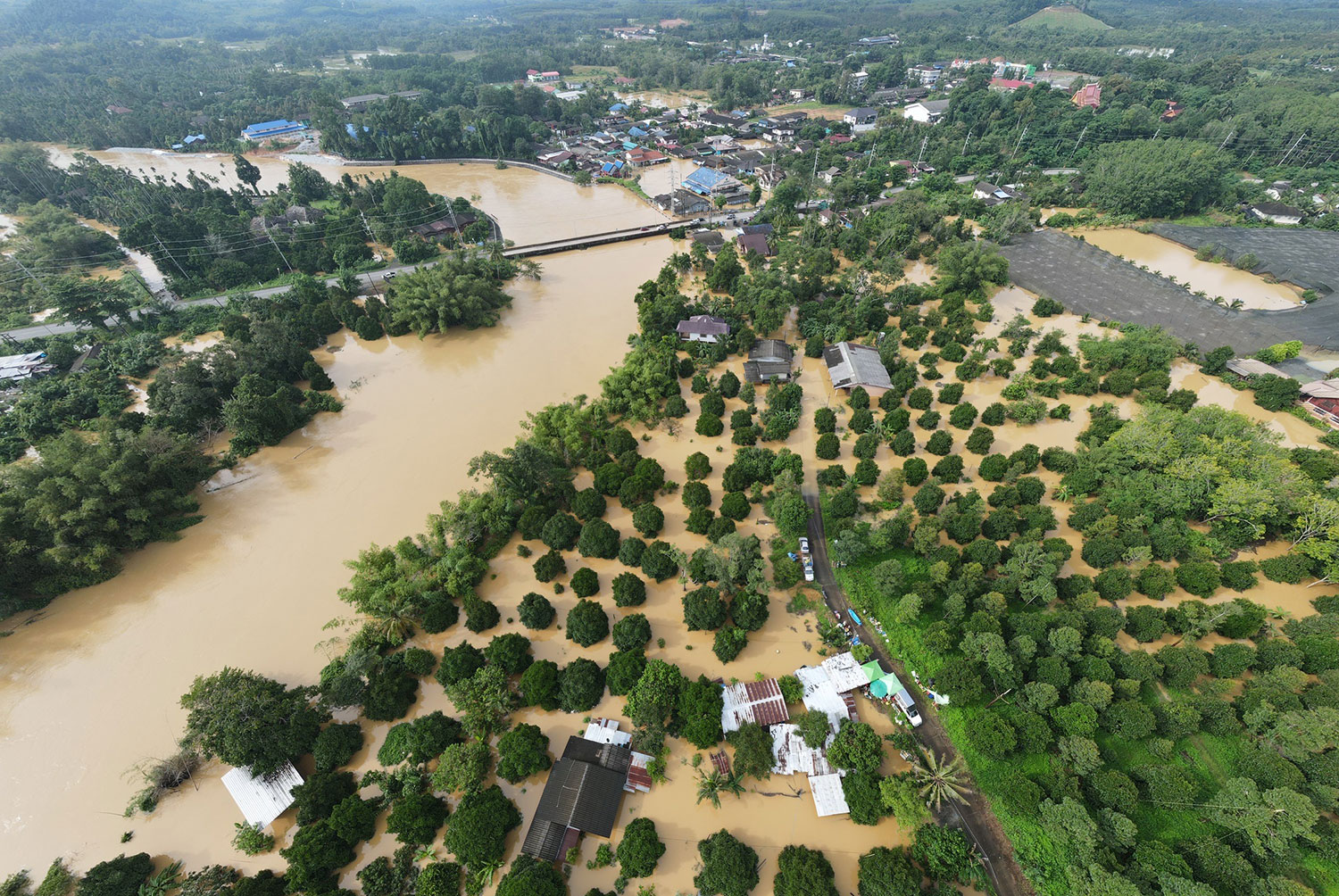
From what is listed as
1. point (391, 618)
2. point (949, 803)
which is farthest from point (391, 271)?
point (949, 803)

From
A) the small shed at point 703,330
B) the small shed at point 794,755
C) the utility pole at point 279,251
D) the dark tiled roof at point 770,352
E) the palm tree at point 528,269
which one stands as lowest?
the small shed at point 794,755

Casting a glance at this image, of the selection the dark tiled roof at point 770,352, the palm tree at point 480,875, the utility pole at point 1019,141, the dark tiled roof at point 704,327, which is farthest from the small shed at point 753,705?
the utility pole at point 1019,141

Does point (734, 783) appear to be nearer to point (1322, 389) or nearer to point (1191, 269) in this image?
point (1322, 389)

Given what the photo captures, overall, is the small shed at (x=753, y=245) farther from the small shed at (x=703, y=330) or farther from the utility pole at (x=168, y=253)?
the utility pole at (x=168, y=253)

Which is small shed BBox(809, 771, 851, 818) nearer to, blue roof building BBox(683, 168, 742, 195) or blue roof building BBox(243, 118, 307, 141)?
blue roof building BBox(683, 168, 742, 195)

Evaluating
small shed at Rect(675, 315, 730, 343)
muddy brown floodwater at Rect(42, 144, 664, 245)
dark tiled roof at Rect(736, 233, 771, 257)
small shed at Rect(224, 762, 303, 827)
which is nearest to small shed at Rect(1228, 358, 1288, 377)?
small shed at Rect(675, 315, 730, 343)

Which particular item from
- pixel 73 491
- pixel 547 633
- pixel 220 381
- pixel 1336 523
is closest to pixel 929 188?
pixel 1336 523

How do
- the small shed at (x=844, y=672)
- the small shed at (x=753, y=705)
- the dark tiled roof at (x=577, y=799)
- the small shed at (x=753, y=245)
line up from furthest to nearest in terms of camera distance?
the small shed at (x=753, y=245) → the small shed at (x=844, y=672) → the small shed at (x=753, y=705) → the dark tiled roof at (x=577, y=799)

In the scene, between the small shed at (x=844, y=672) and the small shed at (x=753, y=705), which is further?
the small shed at (x=844, y=672)
